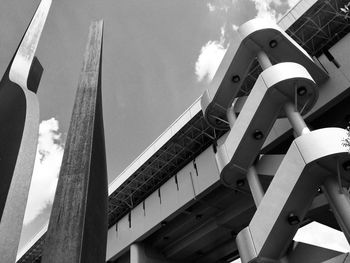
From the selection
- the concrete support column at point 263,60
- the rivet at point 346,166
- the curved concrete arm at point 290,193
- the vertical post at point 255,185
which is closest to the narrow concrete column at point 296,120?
the curved concrete arm at point 290,193

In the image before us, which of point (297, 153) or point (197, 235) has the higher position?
point (197, 235)

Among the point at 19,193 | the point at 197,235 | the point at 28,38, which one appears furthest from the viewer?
the point at 197,235

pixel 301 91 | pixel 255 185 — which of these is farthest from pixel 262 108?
pixel 255 185

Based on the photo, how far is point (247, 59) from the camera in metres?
16.9

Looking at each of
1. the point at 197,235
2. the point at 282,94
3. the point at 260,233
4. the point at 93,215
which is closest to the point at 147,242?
the point at 197,235

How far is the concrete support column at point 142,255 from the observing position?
78.9 feet

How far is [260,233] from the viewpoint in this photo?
1211cm

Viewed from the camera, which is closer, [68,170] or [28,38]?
→ [68,170]

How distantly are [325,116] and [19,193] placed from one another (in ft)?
52.7

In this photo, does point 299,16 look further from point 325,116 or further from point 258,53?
point 325,116

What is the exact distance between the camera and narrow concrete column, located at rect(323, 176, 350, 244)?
10.8 meters

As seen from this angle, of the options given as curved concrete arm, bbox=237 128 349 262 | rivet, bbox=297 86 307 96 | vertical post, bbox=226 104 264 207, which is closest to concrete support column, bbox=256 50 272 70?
rivet, bbox=297 86 307 96

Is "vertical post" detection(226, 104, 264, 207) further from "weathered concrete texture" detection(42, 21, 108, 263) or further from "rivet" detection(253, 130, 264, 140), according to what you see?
"weathered concrete texture" detection(42, 21, 108, 263)

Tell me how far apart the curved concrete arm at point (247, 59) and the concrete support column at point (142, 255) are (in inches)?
489
